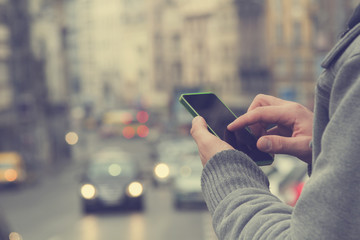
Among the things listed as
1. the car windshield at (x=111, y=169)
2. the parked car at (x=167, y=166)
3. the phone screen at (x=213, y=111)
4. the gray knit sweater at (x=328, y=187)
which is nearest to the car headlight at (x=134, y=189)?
the car windshield at (x=111, y=169)

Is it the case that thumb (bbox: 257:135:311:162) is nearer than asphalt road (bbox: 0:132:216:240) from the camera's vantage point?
Yes

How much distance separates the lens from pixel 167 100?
4080 inches

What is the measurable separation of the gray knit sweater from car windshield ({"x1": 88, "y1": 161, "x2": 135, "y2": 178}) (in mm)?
23337

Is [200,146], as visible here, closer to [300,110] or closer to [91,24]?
[300,110]

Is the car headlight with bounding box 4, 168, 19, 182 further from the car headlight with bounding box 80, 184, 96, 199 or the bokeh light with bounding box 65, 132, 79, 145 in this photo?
the bokeh light with bounding box 65, 132, 79, 145

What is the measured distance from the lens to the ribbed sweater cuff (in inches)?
75.9

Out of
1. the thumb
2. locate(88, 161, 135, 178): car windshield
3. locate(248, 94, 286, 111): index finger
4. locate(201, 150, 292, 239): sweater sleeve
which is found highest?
locate(248, 94, 286, 111): index finger

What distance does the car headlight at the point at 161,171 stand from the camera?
1396 inches

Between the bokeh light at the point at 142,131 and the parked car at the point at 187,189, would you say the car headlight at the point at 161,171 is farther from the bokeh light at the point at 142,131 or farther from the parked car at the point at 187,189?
the bokeh light at the point at 142,131

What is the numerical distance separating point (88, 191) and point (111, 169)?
1.32 meters

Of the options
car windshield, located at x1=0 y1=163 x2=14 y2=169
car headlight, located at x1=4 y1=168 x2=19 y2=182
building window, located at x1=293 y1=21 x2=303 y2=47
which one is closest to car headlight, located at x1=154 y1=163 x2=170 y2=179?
car headlight, located at x1=4 y1=168 x2=19 y2=182

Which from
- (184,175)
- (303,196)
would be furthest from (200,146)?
(184,175)

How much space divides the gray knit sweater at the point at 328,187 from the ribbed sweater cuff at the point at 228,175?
0.11ft

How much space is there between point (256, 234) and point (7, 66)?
49.9m
